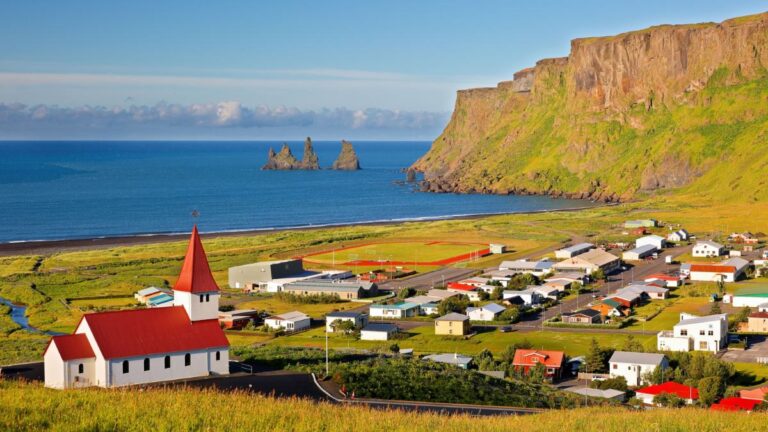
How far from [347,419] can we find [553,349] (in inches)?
1271

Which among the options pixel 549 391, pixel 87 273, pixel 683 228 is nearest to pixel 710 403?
pixel 549 391

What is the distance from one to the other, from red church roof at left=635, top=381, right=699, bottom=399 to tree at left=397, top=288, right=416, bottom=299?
31686 millimetres

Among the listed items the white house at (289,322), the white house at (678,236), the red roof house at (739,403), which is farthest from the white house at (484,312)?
the white house at (678,236)

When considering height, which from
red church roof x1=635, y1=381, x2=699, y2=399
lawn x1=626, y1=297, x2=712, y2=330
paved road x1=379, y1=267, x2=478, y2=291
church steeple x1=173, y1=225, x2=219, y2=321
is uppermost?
church steeple x1=173, y1=225, x2=219, y2=321

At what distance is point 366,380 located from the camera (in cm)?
3547

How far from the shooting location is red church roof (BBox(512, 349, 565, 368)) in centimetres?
4716

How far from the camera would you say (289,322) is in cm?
6000

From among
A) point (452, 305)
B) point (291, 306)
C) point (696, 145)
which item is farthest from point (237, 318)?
point (696, 145)

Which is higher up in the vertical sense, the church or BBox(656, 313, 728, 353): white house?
the church

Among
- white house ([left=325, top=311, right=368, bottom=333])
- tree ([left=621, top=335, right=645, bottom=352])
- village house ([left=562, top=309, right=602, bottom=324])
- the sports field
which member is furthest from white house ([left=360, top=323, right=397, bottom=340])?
the sports field

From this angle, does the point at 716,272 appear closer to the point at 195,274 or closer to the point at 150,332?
the point at 195,274

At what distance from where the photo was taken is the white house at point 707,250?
309 ft

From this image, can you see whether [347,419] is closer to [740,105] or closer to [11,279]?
[11,279]

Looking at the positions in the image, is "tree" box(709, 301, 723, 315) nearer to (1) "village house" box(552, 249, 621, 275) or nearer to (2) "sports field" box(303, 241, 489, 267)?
(1) "village house" box(552, 249, 621, 275)
